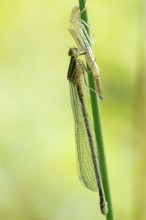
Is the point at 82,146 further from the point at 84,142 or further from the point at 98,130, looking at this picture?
the point at 98,130

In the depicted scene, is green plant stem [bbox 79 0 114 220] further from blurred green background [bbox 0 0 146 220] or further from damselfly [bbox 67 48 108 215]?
blurred green background [bbox 0 0 146 220]

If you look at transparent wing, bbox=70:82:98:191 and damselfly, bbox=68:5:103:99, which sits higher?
damselfly, bbox=68:5:103:99

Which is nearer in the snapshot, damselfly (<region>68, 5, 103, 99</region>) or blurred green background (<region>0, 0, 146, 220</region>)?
damselfly (<region>68, 5, 103, 99</region>)

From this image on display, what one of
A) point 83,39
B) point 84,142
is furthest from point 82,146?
point 83,39

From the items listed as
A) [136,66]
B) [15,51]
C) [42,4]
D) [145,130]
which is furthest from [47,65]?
[145,130]

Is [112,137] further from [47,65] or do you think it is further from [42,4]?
[42,4]

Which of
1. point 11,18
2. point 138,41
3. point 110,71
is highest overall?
point 11,18

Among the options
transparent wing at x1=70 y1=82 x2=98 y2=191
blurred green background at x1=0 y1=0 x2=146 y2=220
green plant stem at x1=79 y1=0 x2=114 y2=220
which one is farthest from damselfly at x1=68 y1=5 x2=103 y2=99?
blurred green background at x1=0 y1=0 x2=146 y2=220
